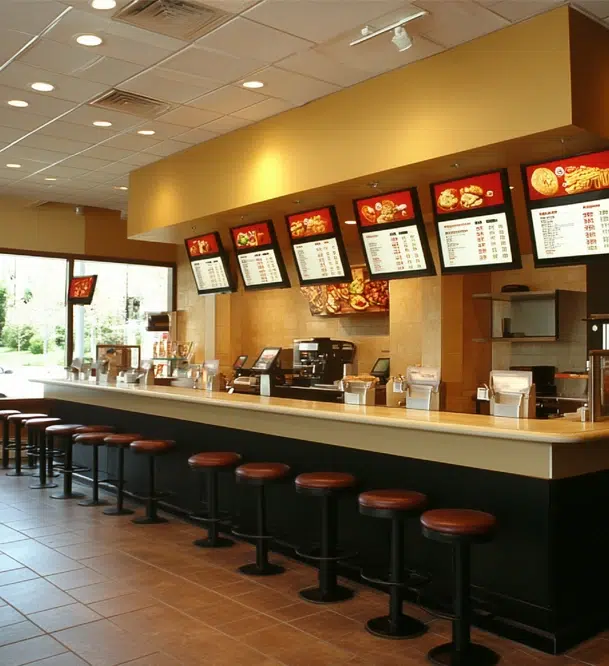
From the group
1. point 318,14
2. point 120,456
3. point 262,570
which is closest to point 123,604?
point 262,570

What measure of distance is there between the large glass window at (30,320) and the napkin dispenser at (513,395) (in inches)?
272

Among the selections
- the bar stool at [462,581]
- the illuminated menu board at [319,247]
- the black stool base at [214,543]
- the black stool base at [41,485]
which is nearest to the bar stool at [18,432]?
the black stool base at [41,485]

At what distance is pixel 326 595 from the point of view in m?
4.04

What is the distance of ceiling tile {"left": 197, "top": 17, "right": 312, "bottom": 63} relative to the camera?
414cm

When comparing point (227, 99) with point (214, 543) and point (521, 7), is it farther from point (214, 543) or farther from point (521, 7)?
point (214, 543)

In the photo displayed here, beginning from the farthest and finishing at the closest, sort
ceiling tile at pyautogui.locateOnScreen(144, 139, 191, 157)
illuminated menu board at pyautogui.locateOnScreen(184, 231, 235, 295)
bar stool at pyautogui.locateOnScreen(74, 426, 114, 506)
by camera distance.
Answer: illuminated menu board at pyautogui.locateOnScreen(184, 231, 235, 295), ceiling tile at pyautogui.locateOnScreen(144, 139, 191, 157), bar stool at pyautogui.locateOnScreen(74, 426, 114, 506)

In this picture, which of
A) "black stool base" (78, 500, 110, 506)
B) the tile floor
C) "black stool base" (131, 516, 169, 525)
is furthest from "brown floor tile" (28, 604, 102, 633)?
"black stool base" (78, 500, 110, 506)

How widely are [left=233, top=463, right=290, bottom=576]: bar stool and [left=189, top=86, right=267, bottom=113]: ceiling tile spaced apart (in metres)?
2.60

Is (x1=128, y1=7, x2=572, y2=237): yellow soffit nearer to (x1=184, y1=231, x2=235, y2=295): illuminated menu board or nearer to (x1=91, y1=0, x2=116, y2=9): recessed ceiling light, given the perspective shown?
(x1=184, y1=231, x2=235, y2=295): illuminated menu board

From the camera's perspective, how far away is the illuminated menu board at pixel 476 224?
4582mm

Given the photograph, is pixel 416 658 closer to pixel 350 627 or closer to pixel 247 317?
pixel 350 627

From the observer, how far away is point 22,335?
9.53 m

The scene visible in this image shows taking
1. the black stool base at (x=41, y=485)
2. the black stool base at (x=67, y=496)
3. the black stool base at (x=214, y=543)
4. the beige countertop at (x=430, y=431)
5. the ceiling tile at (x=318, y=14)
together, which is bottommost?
the black stool base at (x=41, y=485)

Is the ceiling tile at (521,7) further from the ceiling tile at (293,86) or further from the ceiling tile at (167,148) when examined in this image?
the ceiling tile at (167,148)
